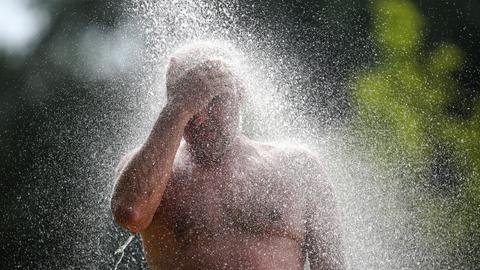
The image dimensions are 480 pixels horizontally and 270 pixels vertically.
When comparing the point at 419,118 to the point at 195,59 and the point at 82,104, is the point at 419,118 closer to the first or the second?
the point at 82,104

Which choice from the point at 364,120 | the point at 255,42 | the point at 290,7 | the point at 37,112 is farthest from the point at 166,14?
the point at 37,112

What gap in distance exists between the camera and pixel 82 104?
570 centimetres

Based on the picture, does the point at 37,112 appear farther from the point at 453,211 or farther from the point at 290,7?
the point at 453,211

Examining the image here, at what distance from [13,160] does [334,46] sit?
276 centimetres

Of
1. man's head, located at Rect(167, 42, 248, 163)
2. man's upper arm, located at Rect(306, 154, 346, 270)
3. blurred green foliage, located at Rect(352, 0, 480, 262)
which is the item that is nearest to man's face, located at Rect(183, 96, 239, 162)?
man's head, located at Rect(167, 42, 248, 163)

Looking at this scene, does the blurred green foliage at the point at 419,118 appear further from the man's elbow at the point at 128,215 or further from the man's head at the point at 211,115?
the man's elbow at the point at 128,215

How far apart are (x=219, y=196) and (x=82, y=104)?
367 cm

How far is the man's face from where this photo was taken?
Answer: 7.11 ft

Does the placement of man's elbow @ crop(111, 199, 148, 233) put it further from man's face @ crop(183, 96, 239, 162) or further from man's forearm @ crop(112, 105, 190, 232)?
man's face @ crop(183, 96, 239, 162)

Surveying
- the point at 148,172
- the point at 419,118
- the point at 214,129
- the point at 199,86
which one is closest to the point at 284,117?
the point at 214,129

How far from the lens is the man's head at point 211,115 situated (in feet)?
7.11

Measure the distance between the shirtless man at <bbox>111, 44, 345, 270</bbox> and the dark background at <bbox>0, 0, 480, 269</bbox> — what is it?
191 cm

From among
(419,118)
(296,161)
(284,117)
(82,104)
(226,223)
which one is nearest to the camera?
(226,223)

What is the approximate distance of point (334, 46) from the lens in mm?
5129
